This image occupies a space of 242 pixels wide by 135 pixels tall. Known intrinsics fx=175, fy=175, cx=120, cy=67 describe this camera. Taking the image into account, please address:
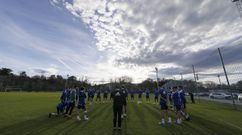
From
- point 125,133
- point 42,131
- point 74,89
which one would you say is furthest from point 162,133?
point 74,89

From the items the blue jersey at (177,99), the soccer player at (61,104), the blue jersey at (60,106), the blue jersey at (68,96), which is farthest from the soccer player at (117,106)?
the blue jersey at (60,106)

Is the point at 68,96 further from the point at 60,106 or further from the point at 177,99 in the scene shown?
the point at 177,99

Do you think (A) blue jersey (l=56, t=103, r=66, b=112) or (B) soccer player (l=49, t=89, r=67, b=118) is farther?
(A) blue jersey (l=56, t=103, r=66, b=112)

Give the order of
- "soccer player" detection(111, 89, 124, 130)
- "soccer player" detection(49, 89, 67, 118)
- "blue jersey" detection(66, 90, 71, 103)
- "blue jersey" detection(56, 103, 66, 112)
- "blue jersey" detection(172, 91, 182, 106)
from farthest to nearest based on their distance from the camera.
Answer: "blue jersey" detection(56, 103, 66, 112), "soccer player" detection(49, 89, 67, 118), "blue jersey" detection(66, 90, 71, 103), "blue jersey" detection(172, 91, 182, 106), "soccer player" detection(111, 89, 124, 130)

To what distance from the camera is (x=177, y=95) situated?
11.2 metres

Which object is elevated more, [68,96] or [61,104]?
[68,96]

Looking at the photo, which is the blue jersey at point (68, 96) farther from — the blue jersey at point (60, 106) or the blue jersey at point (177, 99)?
the blue jersey at point (177, 99)

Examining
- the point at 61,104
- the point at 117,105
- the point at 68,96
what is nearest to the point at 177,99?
the point at 117,105

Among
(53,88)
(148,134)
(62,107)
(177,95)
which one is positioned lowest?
(148,134)

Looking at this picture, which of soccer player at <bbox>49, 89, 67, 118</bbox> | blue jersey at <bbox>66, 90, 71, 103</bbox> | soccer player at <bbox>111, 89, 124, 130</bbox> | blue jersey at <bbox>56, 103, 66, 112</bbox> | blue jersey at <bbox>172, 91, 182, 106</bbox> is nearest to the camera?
soccer player at <bbox>111, 89, 124, 130</bbox>

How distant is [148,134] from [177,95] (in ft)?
13.5

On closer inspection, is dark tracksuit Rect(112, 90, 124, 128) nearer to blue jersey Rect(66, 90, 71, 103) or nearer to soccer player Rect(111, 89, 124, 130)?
soccer player Rect(111, 89, 124, 130)

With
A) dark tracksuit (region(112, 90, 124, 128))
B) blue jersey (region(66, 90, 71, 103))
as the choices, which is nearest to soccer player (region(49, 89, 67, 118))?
blue jersey (region(66, 90, 71, 103))

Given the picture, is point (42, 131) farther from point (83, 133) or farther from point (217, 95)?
point (217, 95)
